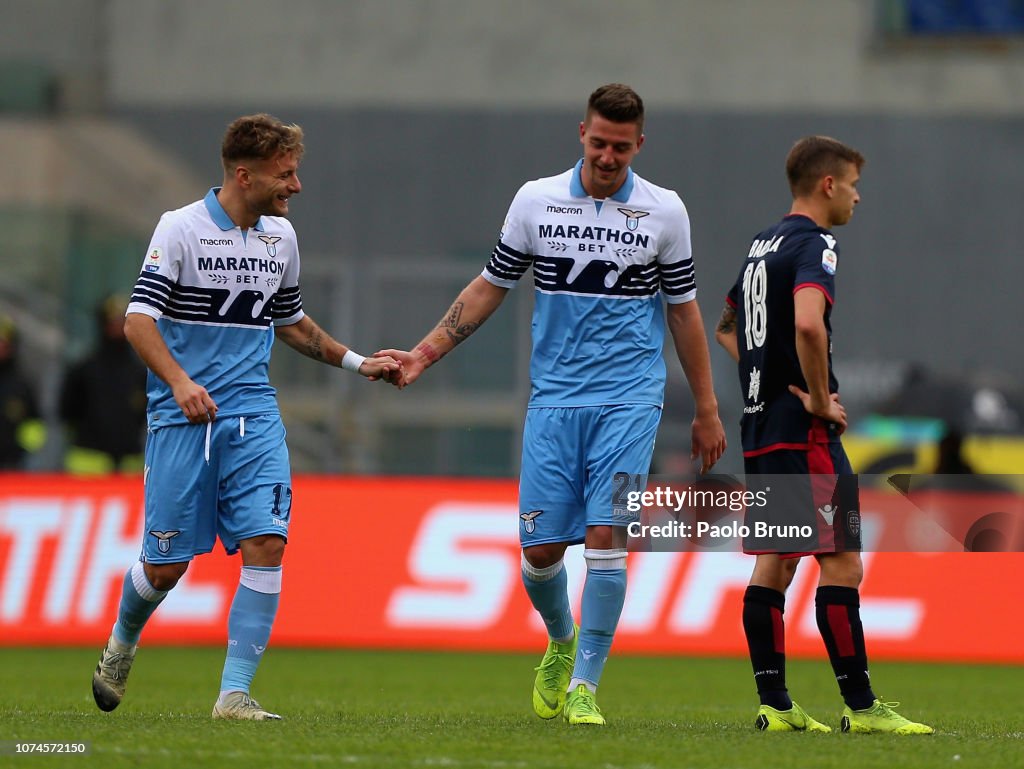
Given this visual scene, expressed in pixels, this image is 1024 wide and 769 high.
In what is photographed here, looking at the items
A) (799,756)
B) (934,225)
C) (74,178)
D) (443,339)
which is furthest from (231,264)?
(934,225)

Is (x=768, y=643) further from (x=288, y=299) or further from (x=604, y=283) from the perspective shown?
(x=288, y=299)

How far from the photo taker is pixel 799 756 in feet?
17.5

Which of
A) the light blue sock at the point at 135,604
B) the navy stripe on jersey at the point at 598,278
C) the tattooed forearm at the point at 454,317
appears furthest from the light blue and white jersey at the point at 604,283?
the light blue sock at the point at 135,604

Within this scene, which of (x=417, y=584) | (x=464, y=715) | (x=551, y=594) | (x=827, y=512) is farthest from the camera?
(x=417, y=584)

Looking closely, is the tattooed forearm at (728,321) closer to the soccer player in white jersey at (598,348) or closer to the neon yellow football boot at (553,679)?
the soccer player in white jersey at (598,348)

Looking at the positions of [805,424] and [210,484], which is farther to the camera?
[210,484]

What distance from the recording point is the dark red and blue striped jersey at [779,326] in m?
6.05

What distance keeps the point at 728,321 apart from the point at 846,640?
1273mm

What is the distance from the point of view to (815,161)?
620 cm

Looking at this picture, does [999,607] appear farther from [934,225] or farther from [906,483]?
[934,225]

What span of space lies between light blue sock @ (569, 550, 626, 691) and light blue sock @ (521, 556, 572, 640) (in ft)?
1.22

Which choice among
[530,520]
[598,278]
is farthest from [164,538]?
[598,278]

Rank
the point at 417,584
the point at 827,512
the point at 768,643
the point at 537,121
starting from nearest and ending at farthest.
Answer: the point at 827,512 < the point at 768,643 < the point at 417,584 < the point at 537,121

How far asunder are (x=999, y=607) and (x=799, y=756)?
6.81 metres
